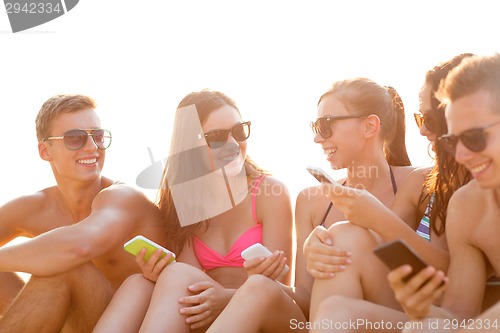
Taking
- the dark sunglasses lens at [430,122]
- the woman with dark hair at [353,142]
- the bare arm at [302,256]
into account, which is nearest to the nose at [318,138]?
the woman with dark hair at [353,142]

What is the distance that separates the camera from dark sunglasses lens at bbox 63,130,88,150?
216 inches

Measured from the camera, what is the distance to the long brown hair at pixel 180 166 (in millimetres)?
5051

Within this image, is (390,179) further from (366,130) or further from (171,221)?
(171,221)

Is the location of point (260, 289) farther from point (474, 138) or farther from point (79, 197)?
point (79, 197)

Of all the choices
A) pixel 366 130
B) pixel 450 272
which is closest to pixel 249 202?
pixel 366 130

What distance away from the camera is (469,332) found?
2775 millimetres

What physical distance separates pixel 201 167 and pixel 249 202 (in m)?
0.51

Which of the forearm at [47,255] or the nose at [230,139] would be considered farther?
the nose at [230,139]

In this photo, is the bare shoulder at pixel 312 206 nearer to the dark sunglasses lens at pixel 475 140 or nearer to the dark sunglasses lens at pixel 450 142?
the dark sunglasses lens at pixel 450 142

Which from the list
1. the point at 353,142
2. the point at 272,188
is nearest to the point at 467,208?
the point at 353,142

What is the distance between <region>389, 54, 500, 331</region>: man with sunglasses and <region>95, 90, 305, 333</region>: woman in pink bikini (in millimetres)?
1348

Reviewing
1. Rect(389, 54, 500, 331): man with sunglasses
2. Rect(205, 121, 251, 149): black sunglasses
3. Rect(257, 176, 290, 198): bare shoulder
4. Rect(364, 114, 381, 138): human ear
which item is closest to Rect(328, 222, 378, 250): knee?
Rect(389, 54, 500, 331): man with sunglasses

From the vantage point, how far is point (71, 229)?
456 cm

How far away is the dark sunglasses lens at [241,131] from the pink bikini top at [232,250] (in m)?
0.40
